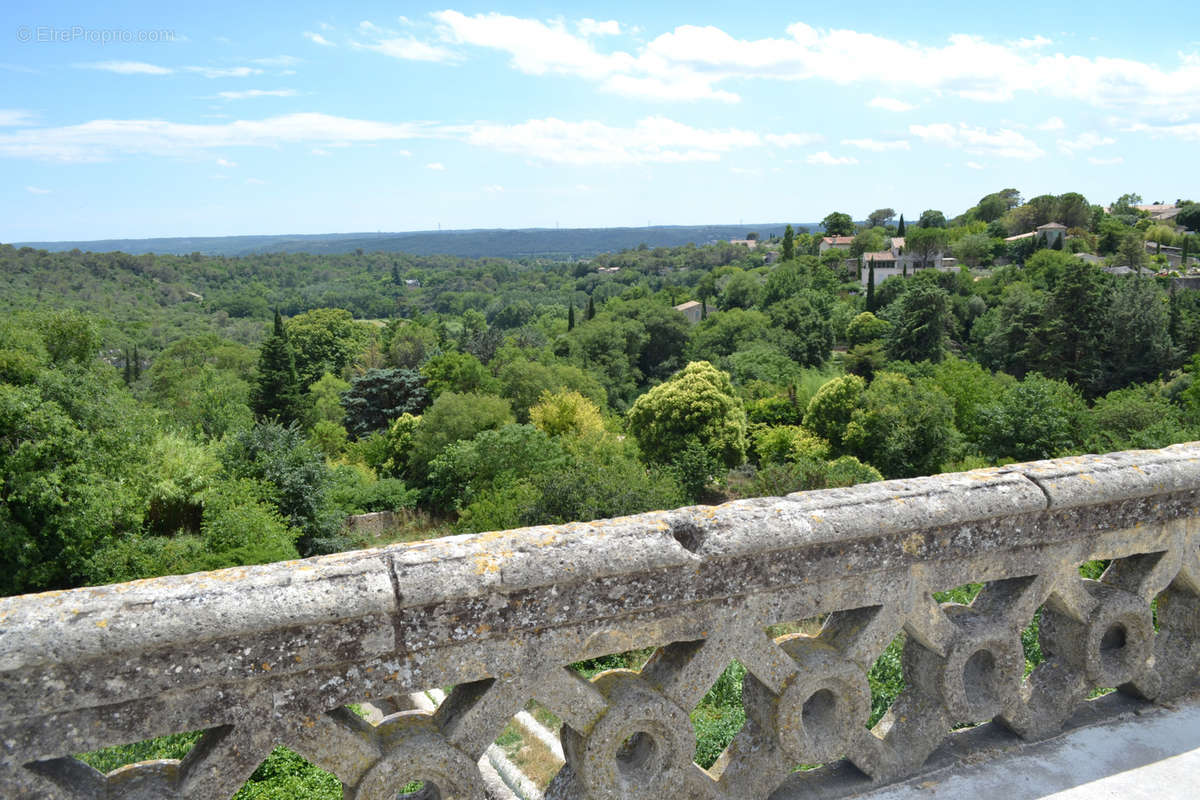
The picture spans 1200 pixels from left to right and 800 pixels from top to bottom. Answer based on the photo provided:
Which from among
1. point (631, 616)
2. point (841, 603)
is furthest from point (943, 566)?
point (631, 616)

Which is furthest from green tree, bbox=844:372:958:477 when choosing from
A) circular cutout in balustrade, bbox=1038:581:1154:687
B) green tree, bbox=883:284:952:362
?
circular cutout in balustrade, bbox=1038:581:1154:687

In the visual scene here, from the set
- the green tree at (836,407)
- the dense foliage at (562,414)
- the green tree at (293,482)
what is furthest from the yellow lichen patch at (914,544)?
the green tree at (836,407)

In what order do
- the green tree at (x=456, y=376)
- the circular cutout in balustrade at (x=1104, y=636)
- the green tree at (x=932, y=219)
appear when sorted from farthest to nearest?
the green tree at (x=932, y=219) → the green tree at (x=456, y=376) → the circular cutout in balustrade at (x=1104, y=636)

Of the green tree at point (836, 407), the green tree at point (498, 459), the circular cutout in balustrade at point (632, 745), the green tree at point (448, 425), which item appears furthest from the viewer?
the green tree at point (836, 407)

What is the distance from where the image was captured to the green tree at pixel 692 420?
45469mm

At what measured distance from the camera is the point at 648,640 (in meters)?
3.26

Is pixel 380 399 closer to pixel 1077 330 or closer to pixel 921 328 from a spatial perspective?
pixel 921 328

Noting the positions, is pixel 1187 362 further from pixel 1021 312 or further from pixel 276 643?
pixel 276 643

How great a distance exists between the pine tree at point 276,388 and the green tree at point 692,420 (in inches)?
1106

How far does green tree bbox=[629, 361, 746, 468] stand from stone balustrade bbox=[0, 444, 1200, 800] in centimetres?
4079

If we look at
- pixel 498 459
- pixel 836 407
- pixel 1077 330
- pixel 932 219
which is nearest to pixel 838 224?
pixel 932 219

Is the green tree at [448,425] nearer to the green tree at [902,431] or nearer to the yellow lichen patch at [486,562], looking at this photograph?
the green tree at [902,431]

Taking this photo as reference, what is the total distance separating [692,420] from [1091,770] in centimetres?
4187

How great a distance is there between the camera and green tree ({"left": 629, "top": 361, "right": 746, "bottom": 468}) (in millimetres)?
45469
